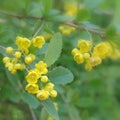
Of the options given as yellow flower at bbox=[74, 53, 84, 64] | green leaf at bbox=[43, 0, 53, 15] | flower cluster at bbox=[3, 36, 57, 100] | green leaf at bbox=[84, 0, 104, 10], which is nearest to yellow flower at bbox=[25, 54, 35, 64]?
flower cluster at bbox=[3, 36, 57, 100]

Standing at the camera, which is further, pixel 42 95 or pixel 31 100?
pixel 31 100

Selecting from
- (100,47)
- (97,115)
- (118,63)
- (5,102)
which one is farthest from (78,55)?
(118,63)

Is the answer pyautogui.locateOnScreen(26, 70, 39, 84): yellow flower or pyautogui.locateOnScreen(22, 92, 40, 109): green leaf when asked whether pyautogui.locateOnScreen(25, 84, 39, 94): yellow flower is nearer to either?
pyautogui.locateOnScreen(26, 70, 39, 84): yellow flower

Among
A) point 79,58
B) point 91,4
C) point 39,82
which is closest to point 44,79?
point 39,82

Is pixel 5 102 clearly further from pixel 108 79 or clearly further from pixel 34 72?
pixel 108 79

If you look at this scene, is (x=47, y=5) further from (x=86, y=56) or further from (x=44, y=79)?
(x=44, y=79)

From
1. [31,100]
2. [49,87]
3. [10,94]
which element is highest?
[49,87]

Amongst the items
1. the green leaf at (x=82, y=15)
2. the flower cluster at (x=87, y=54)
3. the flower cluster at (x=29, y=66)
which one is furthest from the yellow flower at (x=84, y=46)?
the green leaf at (x=82, y=15)
